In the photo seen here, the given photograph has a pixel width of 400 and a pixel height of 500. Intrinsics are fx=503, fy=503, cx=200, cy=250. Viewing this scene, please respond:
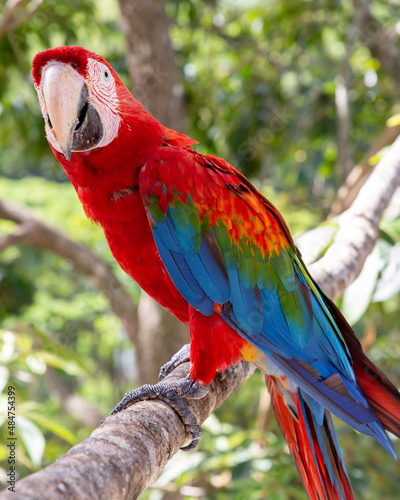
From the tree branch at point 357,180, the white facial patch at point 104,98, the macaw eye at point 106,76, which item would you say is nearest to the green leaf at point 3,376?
the white facial patch at point 104,98

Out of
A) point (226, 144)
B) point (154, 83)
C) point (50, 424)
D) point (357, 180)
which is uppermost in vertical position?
point (226, 144)

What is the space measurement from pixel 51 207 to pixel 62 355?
3503 millimetres

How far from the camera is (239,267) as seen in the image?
1246 millimetres

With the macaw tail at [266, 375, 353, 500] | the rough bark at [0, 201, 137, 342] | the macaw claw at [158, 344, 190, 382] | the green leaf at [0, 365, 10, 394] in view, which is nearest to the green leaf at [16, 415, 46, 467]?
the green leaf at [0, 365, 10, 394]

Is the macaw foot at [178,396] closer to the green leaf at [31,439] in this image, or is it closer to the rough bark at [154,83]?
the green leaf at [31,439]

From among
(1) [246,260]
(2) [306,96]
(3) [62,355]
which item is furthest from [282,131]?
(1) [246,260]

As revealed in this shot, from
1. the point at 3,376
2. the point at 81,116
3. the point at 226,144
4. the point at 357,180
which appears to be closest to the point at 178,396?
the point at 81,116

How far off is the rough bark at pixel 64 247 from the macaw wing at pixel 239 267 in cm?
204

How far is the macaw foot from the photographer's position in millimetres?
1015

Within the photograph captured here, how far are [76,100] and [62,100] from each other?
33 mm

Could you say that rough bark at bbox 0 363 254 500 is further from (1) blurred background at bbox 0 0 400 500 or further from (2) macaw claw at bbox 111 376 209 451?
(1) blurred background at bbox 0 0 400 500

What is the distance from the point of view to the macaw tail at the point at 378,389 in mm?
1132

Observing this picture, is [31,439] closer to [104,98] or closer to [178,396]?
[178,396]

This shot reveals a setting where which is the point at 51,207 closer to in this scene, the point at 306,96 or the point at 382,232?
the point at 306,96
